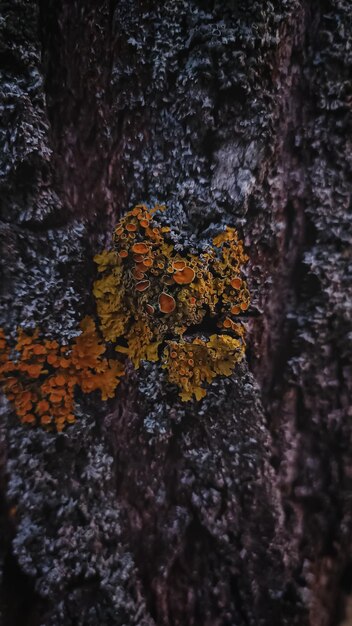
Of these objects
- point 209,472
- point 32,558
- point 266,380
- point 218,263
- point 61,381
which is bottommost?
point 32,558

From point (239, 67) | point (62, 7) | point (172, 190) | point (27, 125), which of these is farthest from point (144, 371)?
point (62, 7)

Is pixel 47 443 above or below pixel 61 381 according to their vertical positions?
below

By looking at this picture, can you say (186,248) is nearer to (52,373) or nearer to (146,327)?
(146,327)

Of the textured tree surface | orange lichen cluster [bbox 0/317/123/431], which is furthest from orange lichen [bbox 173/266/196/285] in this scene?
orange lichen cluster [bbox 0/317/123/431]

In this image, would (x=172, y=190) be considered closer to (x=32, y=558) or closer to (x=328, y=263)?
(x=328, y=263)

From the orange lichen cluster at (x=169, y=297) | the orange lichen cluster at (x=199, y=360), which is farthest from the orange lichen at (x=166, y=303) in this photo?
the orange lichen cluster at (x=199, y=360)

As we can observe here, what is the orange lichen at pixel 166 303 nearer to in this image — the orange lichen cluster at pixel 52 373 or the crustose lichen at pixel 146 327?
the crustose lichen at pixel 146 327
